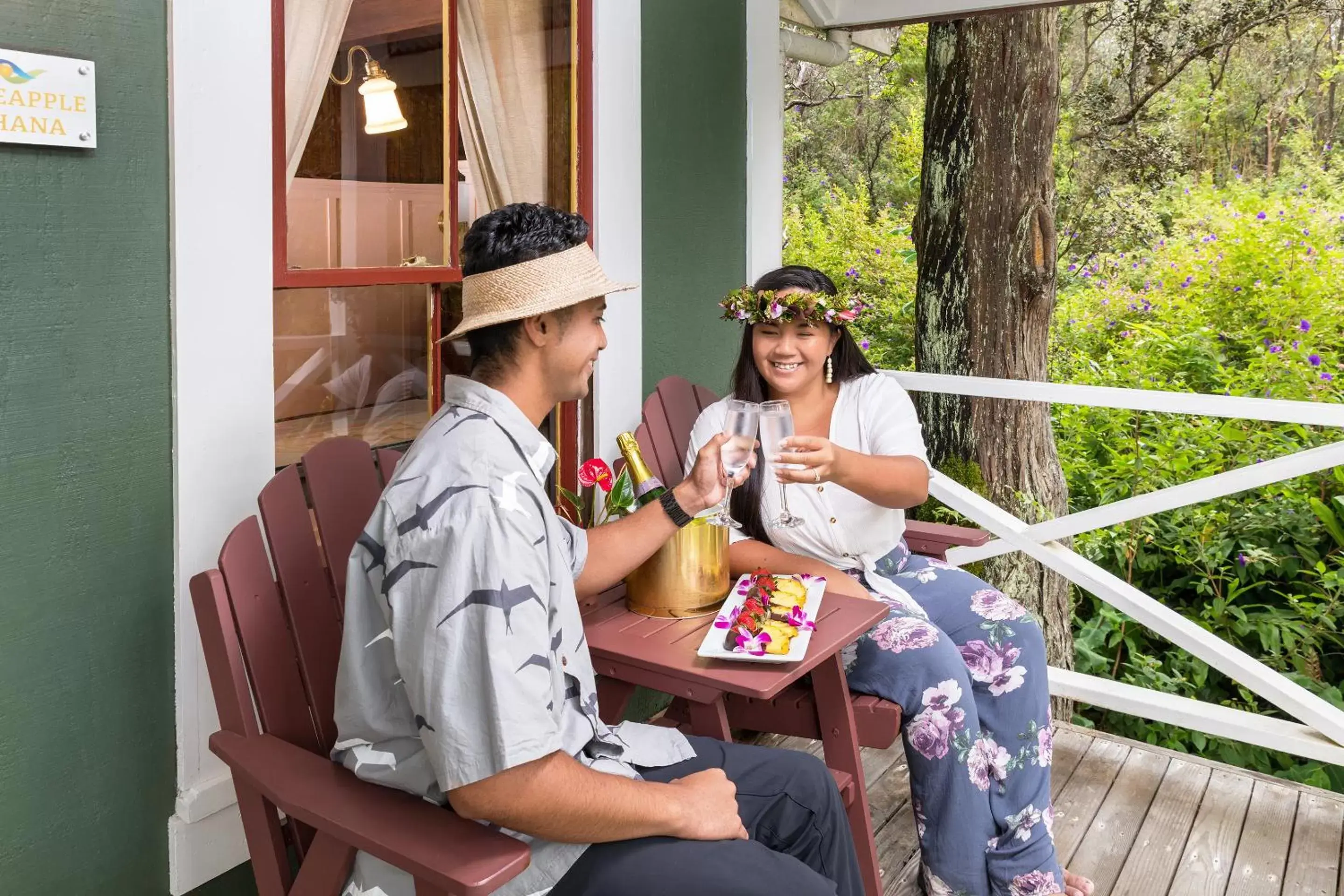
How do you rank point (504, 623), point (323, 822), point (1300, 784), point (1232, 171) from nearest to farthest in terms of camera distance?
point (504, 623), point (323, 822), point (1300, 784), point (1232, 171)

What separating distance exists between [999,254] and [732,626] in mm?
4104

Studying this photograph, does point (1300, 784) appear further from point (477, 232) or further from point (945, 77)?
point (945, 77)

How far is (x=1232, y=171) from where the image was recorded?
11.8 m

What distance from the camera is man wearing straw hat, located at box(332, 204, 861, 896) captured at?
1.41 m

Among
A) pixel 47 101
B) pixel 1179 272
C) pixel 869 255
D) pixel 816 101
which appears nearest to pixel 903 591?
pixel 47 101

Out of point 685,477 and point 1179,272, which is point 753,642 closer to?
point 685,477

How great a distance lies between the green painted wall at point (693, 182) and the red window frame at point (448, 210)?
0.25 meters

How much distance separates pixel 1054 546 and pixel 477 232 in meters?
2.35

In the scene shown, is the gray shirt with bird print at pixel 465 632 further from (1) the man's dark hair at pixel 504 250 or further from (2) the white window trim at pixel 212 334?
(2) the white window trim at pixel 212 334

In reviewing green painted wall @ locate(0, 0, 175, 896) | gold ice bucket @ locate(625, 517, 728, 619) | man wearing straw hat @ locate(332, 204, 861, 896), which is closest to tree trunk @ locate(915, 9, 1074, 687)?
gold ice bucket @ locate(625, 517, 728, 619)

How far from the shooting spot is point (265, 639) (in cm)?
185

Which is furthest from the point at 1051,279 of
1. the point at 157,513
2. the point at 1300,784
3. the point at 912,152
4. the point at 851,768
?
the point at 912,152

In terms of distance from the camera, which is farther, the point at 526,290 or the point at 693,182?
the point at 693,182

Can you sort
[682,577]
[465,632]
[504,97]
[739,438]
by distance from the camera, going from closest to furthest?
[465,632], [739,438], [682,577], [504,97]
